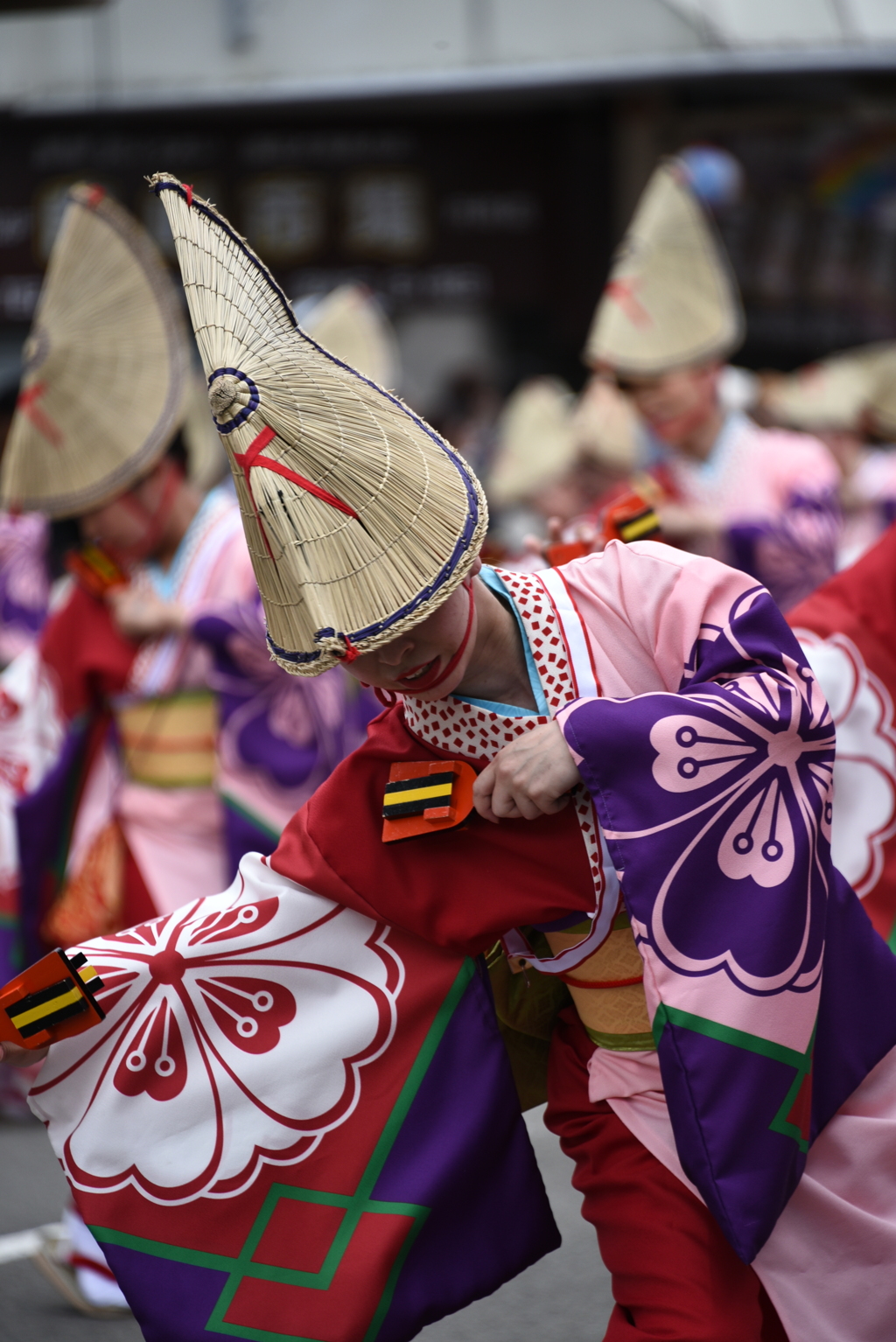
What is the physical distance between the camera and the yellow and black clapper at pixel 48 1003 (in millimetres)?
1872

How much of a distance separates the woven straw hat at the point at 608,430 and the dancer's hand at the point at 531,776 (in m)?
4.81

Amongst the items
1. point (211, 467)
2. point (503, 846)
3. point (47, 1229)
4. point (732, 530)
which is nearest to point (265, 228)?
point (211, 467)

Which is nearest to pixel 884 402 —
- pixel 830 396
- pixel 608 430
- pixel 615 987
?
pixel 830 396

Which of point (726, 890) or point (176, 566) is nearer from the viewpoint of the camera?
point (726, 890)

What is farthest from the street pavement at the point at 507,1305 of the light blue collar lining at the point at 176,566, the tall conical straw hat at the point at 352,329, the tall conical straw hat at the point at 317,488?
the tall conical straw hat at the point at 352,329

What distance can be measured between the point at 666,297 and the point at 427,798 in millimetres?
2819

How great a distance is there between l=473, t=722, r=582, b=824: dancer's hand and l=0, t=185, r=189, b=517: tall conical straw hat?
5.48ft

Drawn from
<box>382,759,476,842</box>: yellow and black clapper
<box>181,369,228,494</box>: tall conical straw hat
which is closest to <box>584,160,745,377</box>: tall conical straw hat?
<box>181,369,228,494</box>: tall conical straw hat

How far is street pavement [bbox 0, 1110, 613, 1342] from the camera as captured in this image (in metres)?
2.75

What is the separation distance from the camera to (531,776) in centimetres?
169

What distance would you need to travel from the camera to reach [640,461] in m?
6.49

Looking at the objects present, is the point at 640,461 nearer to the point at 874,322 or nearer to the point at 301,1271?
the point at 874,322

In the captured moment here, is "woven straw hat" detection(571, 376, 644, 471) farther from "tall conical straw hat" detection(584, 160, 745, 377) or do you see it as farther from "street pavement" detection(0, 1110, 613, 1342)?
"street pavement" detection(0, 1110, 613, 1342)

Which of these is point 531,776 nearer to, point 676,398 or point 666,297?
point 676,398
